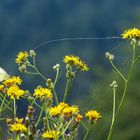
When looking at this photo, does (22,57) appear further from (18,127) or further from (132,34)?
(18,127)

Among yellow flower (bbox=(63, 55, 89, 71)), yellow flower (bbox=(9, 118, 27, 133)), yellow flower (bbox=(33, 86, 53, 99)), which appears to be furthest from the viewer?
yellow flower (bbox=(63, 55, 89, 71))

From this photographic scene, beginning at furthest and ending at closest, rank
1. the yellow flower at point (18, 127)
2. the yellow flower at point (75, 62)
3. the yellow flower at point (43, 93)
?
the yellow flower at point (75, 62) < the yellow flower at point (43, 93) < the yellow flower at point (18, 127)

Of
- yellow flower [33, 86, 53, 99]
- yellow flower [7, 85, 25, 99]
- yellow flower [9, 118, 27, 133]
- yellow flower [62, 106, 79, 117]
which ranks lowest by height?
yellow flower [9, 118, 27, 133]

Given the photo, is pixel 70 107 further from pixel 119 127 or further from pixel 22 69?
pixel 119 127

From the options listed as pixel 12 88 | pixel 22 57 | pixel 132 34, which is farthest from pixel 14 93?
pixel 132 34

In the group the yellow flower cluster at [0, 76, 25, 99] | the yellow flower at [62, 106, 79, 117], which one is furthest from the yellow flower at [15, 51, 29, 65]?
the yellow flower at [62, 106, 79, 117]

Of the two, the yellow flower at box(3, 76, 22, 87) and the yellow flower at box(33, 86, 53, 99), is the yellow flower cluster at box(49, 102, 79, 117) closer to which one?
the yellow flower at box(33, 86, 53, 99)

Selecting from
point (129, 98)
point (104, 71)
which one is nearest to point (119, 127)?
point (129, 98)

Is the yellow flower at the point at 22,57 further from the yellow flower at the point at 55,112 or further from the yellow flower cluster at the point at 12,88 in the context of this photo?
the yellow flower at the point at 55,112

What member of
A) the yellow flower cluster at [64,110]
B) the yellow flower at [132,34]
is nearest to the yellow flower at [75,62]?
the yellow flower at [132,34]

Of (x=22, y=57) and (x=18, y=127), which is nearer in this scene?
(x=18, y=127)

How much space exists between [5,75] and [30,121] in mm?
326

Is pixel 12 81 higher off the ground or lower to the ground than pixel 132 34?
lower

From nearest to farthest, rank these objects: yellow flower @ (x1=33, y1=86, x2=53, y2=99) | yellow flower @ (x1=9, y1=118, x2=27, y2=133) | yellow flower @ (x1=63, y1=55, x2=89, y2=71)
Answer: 1. yellow flower @ (x1=9, y1=118, x2=27, y2=133)
2. yellow flower @ (x1=33, y1=86, x2=53, y2=99)
3. yellow flower @ (x1=63, y1=55, x2=89, y2=71)
